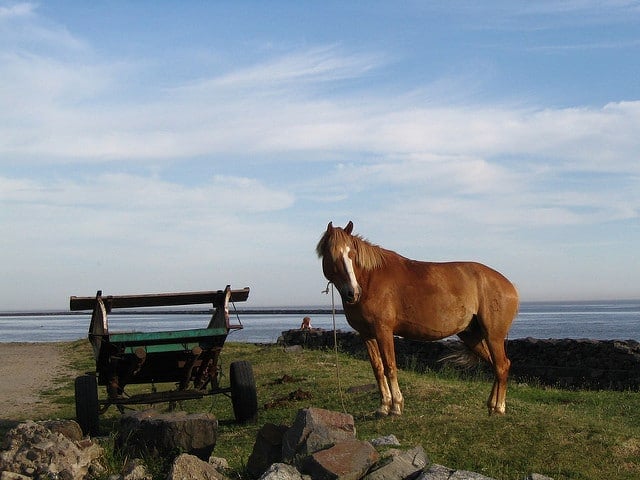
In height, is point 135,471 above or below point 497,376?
below

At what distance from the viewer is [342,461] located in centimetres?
674

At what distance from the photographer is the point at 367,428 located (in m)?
9.34

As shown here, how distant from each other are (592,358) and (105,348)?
12.7 metres

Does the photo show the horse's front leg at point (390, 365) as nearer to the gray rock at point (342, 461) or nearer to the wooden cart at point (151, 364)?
the wooden cart at point (151, 364)

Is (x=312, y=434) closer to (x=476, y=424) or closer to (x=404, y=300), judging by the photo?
(x=476, y=424)

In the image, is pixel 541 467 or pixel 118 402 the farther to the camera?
pixel 118 402

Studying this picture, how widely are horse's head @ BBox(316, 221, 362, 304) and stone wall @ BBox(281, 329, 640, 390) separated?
7.97 m

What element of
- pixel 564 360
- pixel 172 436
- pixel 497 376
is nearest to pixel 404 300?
pixel 497 376

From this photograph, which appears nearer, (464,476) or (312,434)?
(464,476)

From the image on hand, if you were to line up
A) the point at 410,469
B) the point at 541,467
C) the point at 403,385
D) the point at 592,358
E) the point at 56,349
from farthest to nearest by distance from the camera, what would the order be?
the point at 56,349, the point at 592,358, the point at 403,385, the point at 541,467, the point at 410,469

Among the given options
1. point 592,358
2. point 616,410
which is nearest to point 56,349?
point 592,358

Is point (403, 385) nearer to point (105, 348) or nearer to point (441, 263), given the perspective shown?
point (441, 263)

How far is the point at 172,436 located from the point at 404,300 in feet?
11.2

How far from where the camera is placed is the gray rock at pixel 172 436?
25.2 ft
